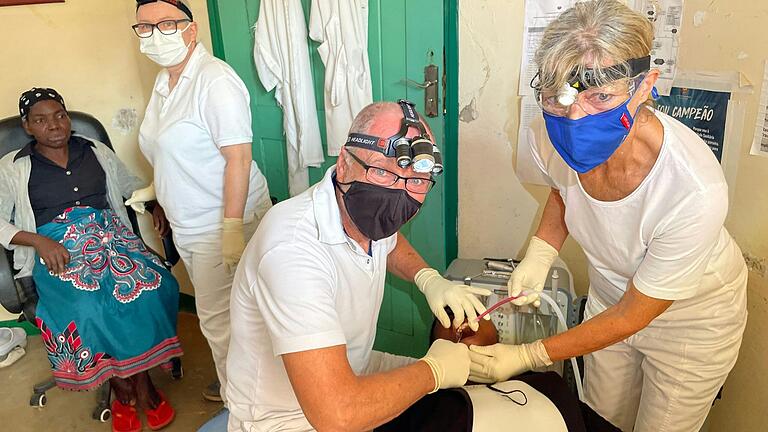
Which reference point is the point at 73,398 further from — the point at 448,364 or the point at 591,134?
the point at 591,134

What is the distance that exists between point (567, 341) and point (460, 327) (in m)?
0.27

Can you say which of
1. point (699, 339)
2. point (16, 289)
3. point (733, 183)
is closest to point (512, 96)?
point (733, 183)

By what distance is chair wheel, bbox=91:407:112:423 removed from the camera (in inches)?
93.0

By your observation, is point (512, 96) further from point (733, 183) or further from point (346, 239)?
point (346, 239)

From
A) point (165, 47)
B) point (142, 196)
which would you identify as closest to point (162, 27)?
point (165, 47)

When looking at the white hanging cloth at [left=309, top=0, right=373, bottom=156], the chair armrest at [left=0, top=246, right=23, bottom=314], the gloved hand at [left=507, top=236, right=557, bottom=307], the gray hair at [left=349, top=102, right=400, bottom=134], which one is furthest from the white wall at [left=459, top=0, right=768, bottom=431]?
the chair armrest at [left=0, top=246, right=23, bottom=314]

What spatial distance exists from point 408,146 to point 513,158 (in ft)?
3.56

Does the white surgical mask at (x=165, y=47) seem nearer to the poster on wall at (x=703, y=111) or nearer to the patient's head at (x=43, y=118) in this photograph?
the patient's head at (x=43, y=118)

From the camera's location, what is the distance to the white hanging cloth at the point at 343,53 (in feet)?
7.11

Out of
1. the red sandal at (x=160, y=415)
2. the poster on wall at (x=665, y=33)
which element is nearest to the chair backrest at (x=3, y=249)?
the red sandal at (x=160, y=415)

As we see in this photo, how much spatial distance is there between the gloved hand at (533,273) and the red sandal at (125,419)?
1633mm

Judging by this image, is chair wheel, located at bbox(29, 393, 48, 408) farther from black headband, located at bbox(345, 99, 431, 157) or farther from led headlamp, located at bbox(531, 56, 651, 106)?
led headlamp, located at bbox(531, 56, 651, 106)

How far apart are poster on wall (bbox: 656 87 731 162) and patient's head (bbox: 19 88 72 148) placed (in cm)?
224

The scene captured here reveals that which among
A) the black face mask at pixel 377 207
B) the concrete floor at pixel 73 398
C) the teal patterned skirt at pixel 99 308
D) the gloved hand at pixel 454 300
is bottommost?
the concrete floor at pixel 73 398
